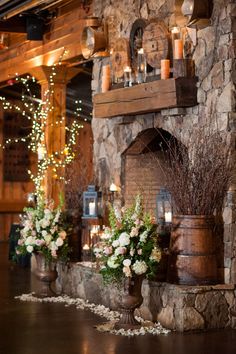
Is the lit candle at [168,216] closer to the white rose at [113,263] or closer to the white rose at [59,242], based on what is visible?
the white rose at [113,263]

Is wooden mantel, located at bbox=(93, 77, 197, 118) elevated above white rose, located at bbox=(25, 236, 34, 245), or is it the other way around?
wooden mantel, located at bbox=(93, 77, 197, 118)

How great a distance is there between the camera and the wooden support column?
455 inches

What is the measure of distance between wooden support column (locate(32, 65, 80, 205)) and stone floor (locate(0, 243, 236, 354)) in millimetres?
3818

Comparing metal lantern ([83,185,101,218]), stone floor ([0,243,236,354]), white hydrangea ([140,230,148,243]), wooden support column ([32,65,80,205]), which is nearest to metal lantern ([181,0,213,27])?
white hydrangea ([140,230,148,243])

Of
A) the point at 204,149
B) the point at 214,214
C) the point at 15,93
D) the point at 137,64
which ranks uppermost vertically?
the point at 15,93

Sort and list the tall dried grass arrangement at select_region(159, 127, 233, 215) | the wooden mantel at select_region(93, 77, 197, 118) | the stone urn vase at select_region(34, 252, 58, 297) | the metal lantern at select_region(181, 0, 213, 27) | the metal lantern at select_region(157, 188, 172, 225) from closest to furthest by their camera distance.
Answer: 1. the tall dried grass arrangement at select_region(159, 127, 233, 215)
2. the metal lantern at select_region(181, 0, 213, 27)
3. the wooden mantel at select_region(93, 77, 197, 118)
4. the metal lantern at select_region(157, 188, 172, 225)
5. the stone urn vase at select_region(34, 252, 58, 297)

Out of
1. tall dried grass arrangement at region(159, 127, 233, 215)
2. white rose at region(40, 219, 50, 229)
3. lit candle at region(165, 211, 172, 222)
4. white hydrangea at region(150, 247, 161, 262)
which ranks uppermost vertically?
tall dried grass arrangement at region(159, 127, 233, 215)

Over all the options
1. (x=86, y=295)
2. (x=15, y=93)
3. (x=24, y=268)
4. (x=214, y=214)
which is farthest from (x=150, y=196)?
(x=15, y=93)

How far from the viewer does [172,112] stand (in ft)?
25.2

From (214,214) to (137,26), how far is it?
2.40 meters

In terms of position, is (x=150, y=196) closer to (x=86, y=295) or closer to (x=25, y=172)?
(x=86, y=295)

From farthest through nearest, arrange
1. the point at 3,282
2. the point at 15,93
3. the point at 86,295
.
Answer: the point at 15,93 < the point at 3,282 < the point at 86,295

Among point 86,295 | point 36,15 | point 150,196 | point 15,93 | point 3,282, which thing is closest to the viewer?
point 86,295

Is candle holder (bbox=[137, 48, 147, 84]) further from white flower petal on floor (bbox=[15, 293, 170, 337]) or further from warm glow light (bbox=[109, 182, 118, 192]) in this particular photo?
white flower petal on floor (bbox=[15, 293, 170, 337])
